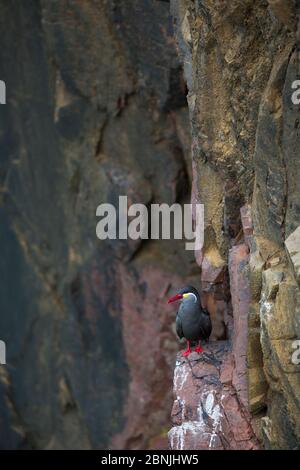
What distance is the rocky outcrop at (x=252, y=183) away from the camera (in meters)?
9.55

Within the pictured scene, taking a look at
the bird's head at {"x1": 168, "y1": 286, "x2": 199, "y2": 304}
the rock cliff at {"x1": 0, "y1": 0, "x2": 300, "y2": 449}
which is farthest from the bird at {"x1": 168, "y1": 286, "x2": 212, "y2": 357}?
the rock cliff at {"x1": 0, "y1": 0, "x2": 300, "y2": 449}

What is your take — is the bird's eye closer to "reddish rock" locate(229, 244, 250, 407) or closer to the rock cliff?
the rock cliff

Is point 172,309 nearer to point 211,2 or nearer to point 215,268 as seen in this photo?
point 215,268

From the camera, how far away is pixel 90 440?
19.2 meters

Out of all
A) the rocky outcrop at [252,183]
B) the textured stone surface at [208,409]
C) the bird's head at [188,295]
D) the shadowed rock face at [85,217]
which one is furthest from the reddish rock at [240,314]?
the shadowed rock face at [85,217]

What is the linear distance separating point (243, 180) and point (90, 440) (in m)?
9.85

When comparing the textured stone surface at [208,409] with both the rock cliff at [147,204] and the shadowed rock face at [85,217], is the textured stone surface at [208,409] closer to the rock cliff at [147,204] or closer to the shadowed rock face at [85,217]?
the rock cliff at [147,204]

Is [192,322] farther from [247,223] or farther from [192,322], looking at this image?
[247,223]

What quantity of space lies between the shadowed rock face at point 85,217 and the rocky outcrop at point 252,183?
3666 millimetres

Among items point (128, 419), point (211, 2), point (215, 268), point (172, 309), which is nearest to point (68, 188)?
point (172, 309)

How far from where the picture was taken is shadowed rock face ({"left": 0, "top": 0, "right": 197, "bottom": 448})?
16094 mm

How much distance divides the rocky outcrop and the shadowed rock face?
12.0ft

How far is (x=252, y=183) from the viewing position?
436 inches
